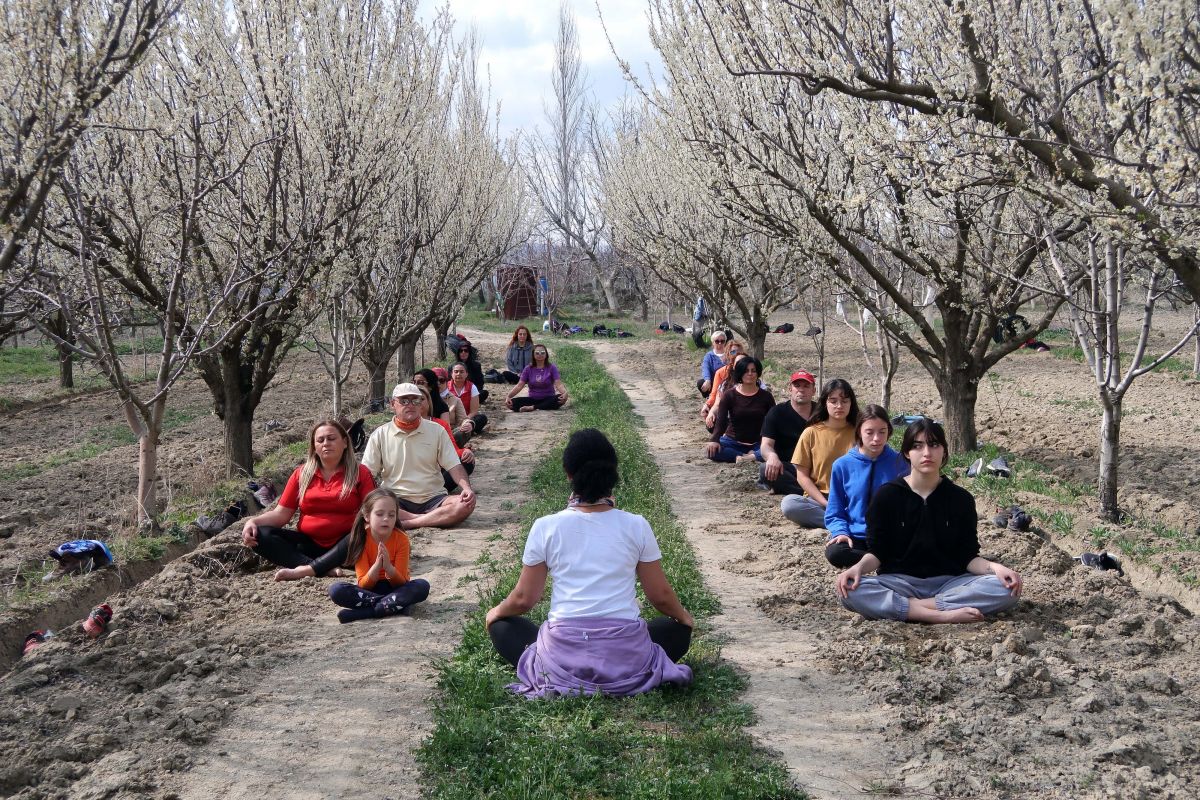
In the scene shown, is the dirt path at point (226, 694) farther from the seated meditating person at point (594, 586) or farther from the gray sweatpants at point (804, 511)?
the gray sweatpants at point (804, 511)

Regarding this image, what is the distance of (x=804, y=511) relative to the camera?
7.38 meters

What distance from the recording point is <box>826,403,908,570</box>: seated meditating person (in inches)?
232

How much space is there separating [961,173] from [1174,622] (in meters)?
2.71

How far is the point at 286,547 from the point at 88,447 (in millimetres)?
6822

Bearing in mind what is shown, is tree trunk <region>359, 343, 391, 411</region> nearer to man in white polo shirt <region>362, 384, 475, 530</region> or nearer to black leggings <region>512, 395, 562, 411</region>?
black leggings <region>512, 395, 562, 411</region>

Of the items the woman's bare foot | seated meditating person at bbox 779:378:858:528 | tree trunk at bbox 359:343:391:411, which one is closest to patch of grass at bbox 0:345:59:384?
tree trunk at bbox 359:343:391:411

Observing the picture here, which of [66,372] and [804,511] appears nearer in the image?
[804,511]

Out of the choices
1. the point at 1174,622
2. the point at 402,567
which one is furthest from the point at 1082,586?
the point at 402,567

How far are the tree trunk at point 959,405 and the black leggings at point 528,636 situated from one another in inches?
228

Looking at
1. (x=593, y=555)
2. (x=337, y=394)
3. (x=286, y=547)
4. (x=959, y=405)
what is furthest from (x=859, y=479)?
(x=337, y=394)

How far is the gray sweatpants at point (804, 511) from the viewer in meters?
7.34

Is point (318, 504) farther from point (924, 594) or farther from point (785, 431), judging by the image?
point (785, 431)

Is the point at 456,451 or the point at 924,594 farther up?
the point at 456,451

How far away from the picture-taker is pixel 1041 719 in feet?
12.9
